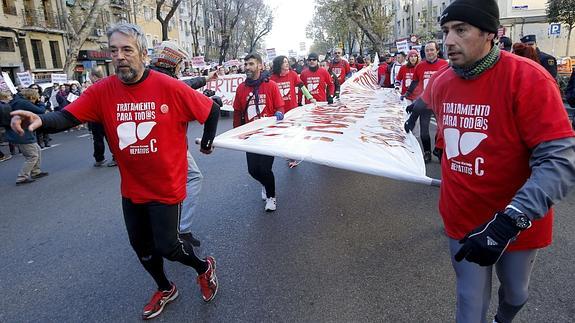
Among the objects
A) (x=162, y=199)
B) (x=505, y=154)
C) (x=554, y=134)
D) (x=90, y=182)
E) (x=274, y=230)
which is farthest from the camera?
(x=90, y=182)

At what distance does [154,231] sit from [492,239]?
2094mm

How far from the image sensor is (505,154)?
1859 mm

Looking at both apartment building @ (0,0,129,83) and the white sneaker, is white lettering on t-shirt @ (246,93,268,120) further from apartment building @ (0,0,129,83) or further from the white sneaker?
apartment building @ (0,0,129,83)

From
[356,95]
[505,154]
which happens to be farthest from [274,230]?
[356,95]

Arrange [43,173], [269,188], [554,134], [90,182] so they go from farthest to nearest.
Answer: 1. [43,173]
2. [90,182]
3. [269,188]
4. [554,134]

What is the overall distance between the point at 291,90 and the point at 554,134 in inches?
223

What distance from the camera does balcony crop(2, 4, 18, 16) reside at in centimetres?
2974

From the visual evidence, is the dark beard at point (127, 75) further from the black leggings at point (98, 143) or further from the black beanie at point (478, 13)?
the black leggings at point (98, 143)

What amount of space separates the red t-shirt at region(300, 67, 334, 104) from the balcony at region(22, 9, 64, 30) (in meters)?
31.0

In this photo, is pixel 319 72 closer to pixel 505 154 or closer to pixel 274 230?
pixel 274 230

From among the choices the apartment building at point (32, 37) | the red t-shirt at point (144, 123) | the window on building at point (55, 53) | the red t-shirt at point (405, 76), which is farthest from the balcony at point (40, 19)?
the red t-shirt at point (144, 123)

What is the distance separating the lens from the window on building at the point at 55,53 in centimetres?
3526

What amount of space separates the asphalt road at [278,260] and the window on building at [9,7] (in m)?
30.1

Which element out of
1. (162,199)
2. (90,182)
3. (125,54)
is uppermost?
(125,54)
